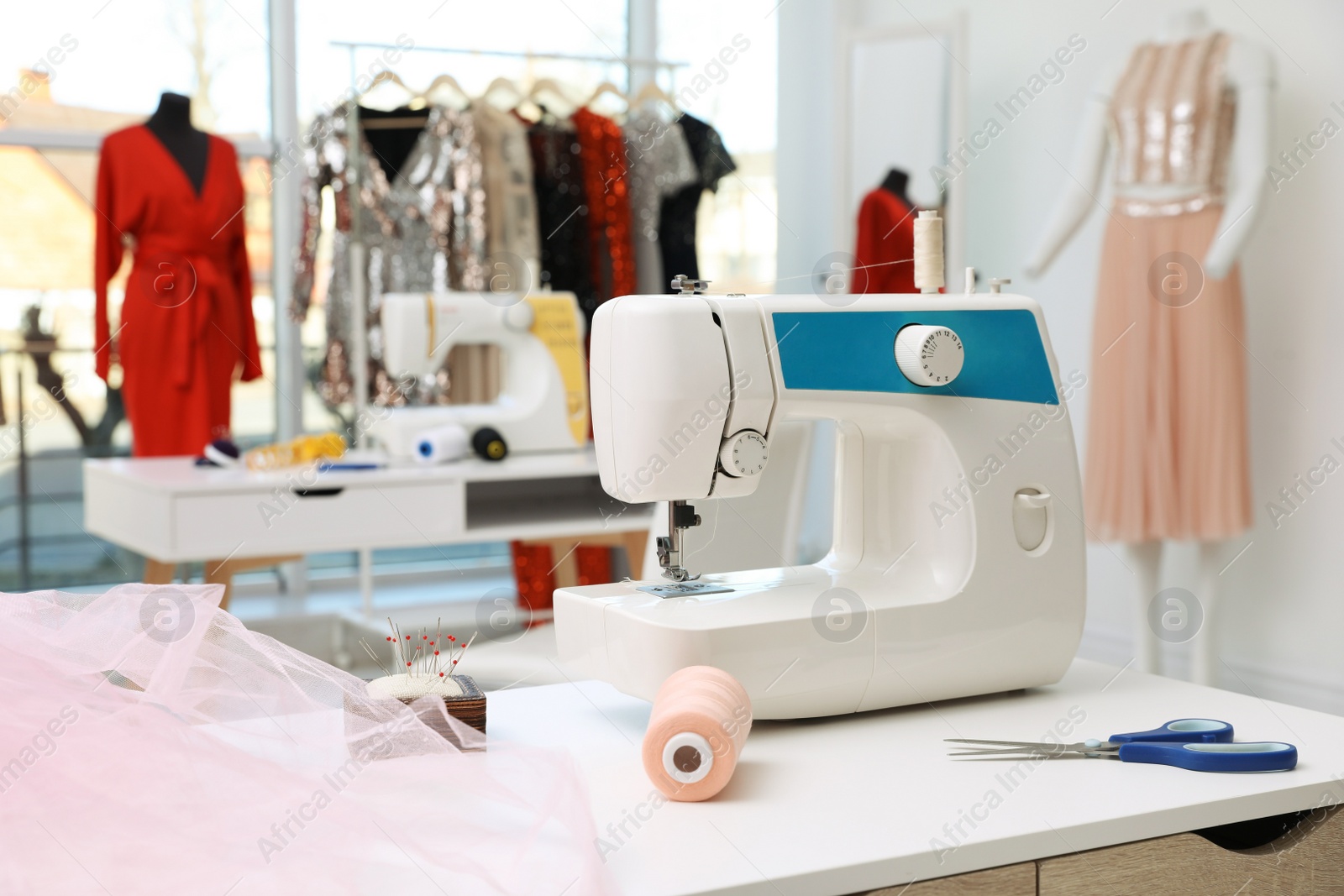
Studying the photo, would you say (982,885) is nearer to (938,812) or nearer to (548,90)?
(938,812)

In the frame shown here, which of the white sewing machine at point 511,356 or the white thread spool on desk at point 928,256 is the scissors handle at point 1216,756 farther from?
the white sewing machine at point 511,356

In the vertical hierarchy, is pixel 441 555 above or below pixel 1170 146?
below

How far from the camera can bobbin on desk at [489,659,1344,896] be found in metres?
0.90

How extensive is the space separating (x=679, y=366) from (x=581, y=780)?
45 centimetres

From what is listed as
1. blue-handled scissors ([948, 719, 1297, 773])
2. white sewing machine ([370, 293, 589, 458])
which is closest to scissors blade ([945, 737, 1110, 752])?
blue-handled scissors ([948, 719, 1297, 773])

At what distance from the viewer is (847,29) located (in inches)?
171

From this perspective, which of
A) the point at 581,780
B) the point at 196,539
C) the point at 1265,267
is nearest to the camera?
the point at 581,780

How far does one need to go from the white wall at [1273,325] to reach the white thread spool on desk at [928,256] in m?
2.08

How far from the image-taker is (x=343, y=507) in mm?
2611

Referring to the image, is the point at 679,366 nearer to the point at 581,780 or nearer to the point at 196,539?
the point at 581,780

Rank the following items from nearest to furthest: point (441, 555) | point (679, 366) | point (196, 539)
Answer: point (679, 366) → point (196, 539) → point (441, 555)

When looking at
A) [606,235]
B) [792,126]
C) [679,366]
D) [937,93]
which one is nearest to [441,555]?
[606,235]

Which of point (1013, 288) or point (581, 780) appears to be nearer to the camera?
point (581, 780)

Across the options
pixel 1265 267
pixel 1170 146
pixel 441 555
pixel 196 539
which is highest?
pixel 1170 146
